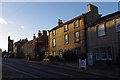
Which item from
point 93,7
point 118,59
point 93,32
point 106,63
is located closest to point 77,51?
point 93,32

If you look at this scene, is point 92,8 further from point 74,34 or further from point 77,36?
point 77,36

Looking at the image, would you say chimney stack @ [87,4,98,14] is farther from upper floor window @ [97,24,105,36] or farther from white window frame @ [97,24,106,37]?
upper floor window @ [97,24,105,36]

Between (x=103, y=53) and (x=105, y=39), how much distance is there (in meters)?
2.33

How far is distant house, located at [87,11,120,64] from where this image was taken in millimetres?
16620

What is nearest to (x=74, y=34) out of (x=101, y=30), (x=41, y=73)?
(x=101, y=30)

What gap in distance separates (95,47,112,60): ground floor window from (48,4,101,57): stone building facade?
2799 mm

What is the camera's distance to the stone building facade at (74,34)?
73.2 ft

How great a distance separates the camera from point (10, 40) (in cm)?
7631

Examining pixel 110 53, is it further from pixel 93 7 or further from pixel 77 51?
pixel 93 7

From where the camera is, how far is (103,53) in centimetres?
1828

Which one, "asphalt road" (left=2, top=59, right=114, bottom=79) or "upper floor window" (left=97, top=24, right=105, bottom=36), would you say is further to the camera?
"upper floor window" (left=97, top=24, right=105, bottom=36)

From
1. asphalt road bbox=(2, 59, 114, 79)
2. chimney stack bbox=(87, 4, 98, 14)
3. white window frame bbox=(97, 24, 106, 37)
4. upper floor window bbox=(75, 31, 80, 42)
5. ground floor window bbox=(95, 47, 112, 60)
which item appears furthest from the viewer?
chimney stack bbox=(87, 4, 98, 14)

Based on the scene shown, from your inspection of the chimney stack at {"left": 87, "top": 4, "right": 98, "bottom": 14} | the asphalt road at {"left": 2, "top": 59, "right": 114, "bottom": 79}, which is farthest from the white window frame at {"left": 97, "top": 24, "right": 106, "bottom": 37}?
the asphalt road at {"left": 2, "top": 59, "right": 114, "bottom": 79}

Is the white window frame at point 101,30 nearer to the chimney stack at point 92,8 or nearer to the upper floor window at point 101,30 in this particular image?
the upper floor window at point 101,30
